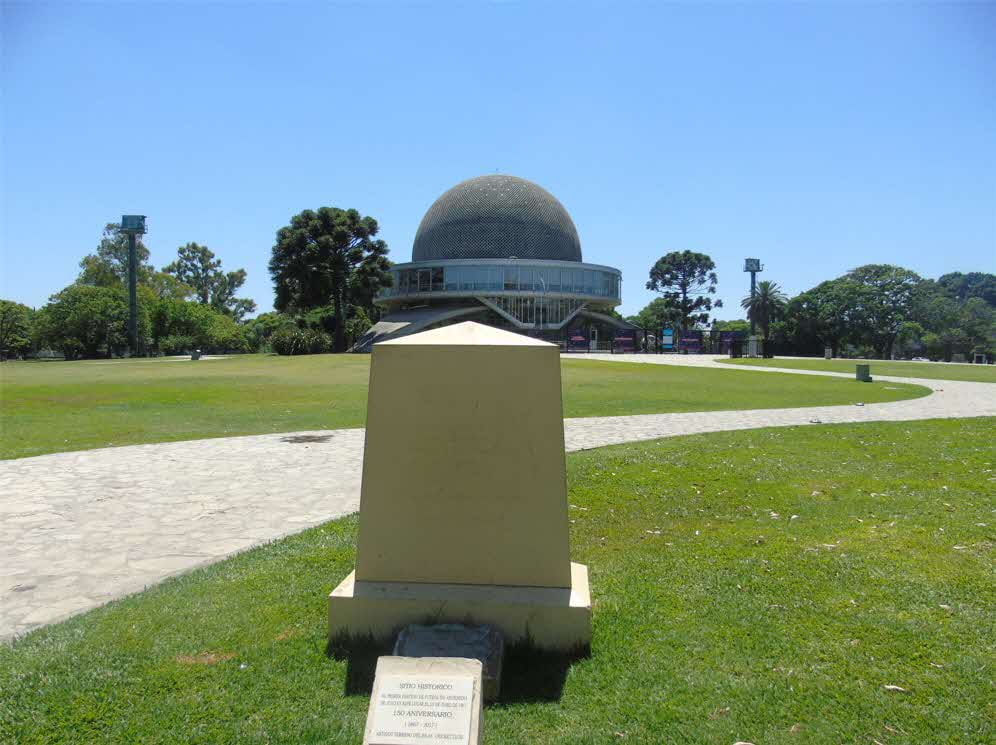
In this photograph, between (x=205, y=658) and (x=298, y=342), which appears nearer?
(x=205, y=658)

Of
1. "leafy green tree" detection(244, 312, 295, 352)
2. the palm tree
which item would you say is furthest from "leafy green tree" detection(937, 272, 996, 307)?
"leafy green tree" detection(244, 312, 295, 352)

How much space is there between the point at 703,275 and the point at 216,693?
8826cm

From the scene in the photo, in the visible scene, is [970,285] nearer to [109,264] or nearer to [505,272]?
[505,272]

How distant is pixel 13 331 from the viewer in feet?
204

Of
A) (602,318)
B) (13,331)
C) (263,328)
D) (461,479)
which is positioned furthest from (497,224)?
(461,479)

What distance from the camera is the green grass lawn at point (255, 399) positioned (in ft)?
42.4

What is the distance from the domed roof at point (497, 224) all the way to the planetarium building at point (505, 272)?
0.32 ft

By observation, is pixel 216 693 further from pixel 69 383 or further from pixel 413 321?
pixel 413 321

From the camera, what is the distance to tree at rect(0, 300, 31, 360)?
61.4 meters

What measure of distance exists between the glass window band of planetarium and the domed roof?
255 cm

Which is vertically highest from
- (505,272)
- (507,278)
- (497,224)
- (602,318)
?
(497,224)

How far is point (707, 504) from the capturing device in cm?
677

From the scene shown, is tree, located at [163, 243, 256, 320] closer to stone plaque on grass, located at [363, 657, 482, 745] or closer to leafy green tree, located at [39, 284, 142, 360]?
leafy green tree, located at [39, 284, 142, 360]

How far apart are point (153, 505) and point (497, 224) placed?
206ft
